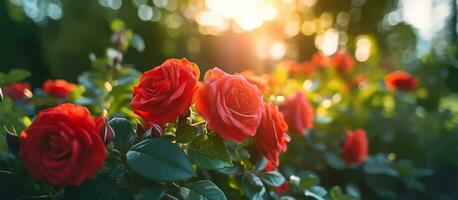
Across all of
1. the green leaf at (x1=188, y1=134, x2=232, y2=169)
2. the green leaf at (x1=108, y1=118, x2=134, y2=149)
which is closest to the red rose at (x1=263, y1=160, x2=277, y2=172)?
the green leaf at (x1=188, y1=134, x2=232, y2=169)

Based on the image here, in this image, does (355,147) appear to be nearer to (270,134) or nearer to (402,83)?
(402,83)

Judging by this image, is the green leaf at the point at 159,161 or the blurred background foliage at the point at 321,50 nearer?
the green leaf at the point at 159,161

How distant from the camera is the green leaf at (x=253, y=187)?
3.75 feet

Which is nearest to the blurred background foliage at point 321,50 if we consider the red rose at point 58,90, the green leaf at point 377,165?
the green leaf at point 377,165

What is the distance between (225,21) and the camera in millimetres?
7164

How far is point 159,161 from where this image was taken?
0.94 m

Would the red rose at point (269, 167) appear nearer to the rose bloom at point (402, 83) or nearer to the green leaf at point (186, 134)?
the green leaf at point (186, 134)

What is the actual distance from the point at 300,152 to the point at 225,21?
198 inches

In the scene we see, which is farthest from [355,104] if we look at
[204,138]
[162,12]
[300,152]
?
[162,12]

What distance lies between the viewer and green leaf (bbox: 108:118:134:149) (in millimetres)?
1026

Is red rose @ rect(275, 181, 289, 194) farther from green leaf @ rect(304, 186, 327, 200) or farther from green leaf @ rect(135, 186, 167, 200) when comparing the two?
green leaf @ rect(135, 186, 167, 200)

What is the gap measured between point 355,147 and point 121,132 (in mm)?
1288

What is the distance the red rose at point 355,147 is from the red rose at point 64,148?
4.46 ft

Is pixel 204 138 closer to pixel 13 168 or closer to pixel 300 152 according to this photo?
pixel 13 168
